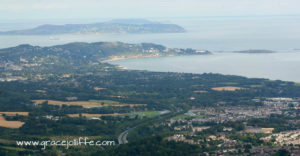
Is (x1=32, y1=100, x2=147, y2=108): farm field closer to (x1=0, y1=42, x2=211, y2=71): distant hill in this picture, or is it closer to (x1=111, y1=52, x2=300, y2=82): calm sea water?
(x1=111, y1=52, x2=300, y2=82): calm sea water

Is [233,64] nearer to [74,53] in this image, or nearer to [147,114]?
[74,53]

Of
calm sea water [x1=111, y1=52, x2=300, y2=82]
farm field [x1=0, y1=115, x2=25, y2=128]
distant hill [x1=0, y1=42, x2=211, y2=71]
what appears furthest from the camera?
distant hill [x1=0, y1=42, x2=211, y2=71]

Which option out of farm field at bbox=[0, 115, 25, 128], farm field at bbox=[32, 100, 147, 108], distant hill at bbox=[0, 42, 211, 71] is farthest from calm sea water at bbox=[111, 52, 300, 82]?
farm field at bbox=[0, 115, 25, 128]

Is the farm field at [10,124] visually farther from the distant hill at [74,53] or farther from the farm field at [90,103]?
the distant hill at [74,53]

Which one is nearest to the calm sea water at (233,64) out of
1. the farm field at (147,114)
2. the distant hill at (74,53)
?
the distant hill at (74,53)

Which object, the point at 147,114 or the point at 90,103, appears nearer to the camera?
the point at 147,114

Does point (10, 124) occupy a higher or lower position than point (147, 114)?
higher

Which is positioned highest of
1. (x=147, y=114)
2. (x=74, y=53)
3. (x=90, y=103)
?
(x=74, y=53)

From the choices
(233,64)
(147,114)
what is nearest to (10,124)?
(147,114)
